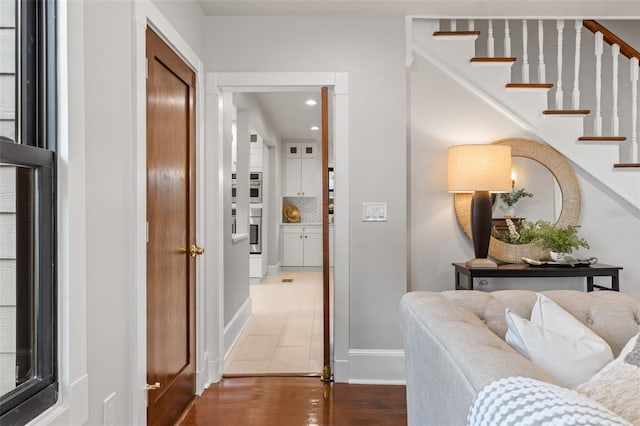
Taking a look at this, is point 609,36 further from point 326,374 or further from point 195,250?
point 195,250

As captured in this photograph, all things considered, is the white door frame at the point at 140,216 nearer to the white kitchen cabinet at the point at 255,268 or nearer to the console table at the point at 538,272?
the console table at the point at 538,272

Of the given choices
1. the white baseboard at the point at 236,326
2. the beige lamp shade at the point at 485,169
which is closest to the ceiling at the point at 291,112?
the white baseboard at the point at 236,326

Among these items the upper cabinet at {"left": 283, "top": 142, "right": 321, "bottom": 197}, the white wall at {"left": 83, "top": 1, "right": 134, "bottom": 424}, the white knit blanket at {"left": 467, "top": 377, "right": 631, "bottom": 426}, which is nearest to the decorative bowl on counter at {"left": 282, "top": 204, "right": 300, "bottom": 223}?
the upper cabinet at {"left": 283, "top": 142, "right": 321, "bottom": 197}

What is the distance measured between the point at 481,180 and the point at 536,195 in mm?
710

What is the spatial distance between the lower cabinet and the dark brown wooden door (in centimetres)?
545

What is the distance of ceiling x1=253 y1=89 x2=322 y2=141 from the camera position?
525cm

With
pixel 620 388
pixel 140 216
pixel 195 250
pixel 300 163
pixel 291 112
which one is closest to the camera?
pixel 620 388

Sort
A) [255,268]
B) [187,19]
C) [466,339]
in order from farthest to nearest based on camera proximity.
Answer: [255,268], [187,19], [466,339]

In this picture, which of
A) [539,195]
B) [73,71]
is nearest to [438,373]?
[73,71]

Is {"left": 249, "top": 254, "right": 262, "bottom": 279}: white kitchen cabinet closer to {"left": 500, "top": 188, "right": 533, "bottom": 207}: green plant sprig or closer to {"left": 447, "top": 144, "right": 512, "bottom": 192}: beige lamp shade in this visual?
{"left": 500, "top": 188, "right": 533, "bottom": 207}: green plant sprig

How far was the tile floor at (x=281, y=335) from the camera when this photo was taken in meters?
3.23

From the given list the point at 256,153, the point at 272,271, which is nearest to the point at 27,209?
the point at 256,153

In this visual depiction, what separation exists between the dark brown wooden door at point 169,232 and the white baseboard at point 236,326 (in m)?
0.72

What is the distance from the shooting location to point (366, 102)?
295 centimetres
